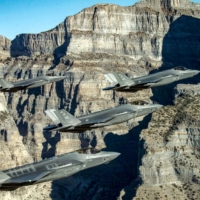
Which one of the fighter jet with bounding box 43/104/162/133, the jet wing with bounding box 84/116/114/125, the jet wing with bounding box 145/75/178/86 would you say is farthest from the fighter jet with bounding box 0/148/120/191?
the jet wing with bounding box 145/75/178/86

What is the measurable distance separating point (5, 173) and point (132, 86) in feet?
134

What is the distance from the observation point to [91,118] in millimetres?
157625

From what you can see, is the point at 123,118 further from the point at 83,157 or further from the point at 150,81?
the point at 83,157

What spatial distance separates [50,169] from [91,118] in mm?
26007

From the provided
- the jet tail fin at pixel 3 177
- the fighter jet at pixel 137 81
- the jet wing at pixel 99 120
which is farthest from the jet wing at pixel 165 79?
the jet tail fin at pixel 3 177

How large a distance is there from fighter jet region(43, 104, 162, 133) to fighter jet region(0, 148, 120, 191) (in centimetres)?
999

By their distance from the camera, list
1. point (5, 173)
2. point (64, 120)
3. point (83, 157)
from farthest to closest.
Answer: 1. point (64, 120)
2. point (83, 157)
3. point (5, 173)

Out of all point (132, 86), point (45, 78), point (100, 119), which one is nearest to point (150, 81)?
point (132, 86)

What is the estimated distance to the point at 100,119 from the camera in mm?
156625

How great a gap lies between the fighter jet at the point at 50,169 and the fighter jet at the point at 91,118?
9.99 meters

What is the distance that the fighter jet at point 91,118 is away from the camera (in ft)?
498

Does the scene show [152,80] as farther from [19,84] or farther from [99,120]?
[19,84]

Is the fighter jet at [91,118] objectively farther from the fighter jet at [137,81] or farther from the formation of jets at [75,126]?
the fighter jet at [137,81]

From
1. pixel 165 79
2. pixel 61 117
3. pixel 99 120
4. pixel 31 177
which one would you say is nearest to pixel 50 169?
pixel 31 177
